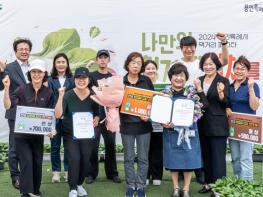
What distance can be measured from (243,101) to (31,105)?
2402 millimetres

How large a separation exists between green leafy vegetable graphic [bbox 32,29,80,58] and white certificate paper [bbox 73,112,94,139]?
8.11 ft

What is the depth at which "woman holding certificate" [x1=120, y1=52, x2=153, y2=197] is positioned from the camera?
4938mm

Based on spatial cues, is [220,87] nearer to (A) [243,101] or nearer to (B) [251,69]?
(A) [243,101]

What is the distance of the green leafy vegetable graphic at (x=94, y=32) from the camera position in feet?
22.9

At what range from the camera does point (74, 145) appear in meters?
4.89

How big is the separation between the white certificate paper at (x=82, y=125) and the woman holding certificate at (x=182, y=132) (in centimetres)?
86

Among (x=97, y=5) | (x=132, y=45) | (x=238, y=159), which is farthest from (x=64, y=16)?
(x=238, y=159)

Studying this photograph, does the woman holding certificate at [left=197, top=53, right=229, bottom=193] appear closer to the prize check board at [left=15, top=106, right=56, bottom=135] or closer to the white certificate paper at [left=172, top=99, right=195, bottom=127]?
the white certificate paper at [left=172, top=99, right=195, bottom=127]

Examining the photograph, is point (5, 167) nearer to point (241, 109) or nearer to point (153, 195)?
point (153, 195)

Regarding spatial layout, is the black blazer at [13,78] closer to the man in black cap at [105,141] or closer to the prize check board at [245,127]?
the man in black cap at [105,141]

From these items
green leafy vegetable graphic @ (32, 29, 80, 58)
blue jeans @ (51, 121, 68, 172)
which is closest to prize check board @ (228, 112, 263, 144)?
blue jeans @ (51, 121, 68, 172)

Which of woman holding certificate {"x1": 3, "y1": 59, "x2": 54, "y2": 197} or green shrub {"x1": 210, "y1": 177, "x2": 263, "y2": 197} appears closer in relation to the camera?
green shrub {"x1": 210, "y1": 177, "x2": 263, "y2": 197}

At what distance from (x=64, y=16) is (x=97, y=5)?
1.87ft

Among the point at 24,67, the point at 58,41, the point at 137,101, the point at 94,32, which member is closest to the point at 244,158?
the point at 137,101
